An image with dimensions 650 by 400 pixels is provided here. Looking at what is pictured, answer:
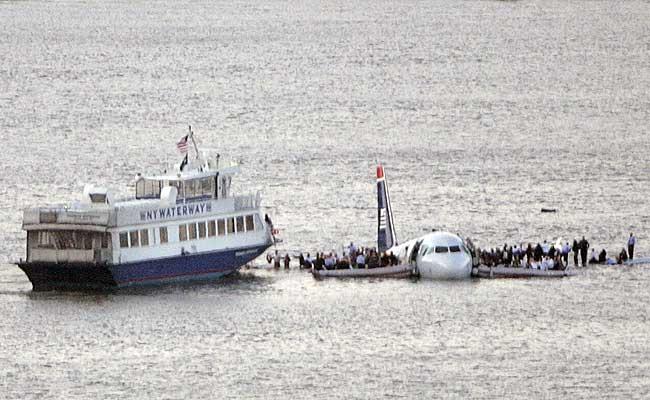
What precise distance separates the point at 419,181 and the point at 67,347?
203 feet

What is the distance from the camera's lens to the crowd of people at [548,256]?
131 m

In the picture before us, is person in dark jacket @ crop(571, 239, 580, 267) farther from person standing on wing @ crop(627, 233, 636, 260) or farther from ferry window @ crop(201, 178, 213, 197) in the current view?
ferry window @ crop(201, 178, 213, 197)

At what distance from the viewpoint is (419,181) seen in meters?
170

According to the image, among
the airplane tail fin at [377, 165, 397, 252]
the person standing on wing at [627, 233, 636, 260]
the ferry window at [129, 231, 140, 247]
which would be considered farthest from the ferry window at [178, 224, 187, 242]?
the person standing on wing at [627, 233, 636, 260]

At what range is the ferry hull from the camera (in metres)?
125

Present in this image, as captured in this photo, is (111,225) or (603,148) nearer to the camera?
(111,225)

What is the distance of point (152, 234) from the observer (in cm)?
12669

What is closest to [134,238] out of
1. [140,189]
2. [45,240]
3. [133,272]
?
[133,272]

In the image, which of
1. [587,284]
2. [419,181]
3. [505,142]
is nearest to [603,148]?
[505,142]

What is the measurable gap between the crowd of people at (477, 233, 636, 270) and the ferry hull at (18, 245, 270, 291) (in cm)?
1377

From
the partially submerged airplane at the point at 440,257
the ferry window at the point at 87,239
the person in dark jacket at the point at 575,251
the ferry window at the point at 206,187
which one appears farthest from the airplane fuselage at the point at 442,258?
the ferry window at the point at 87,239

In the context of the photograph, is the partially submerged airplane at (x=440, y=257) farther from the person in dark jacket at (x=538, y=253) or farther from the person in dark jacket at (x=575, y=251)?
the person in dark jacket at (x=575, y=251)

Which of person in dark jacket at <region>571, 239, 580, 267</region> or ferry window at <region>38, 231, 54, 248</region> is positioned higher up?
ferry window at <region>38, 231, 54, 248</region>

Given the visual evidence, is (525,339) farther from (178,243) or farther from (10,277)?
(10,277)
